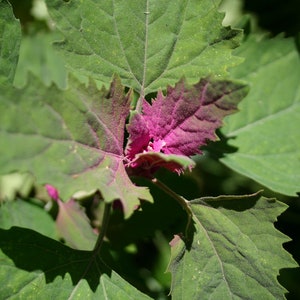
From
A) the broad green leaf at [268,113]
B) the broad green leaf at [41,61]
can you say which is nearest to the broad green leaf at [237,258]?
the broad green leaf at [268,113]

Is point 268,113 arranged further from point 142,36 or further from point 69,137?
point 69,137

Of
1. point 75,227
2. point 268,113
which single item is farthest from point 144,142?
point 268,113

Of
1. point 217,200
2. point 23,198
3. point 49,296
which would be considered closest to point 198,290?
point 217,200

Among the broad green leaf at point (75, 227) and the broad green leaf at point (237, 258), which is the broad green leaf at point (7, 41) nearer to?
the broad green leaf at point (75, 227)

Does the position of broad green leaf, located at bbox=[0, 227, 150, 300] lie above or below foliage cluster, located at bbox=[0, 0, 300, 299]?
below

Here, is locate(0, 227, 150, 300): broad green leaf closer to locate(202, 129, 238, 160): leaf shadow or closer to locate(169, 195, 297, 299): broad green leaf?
locate(169, 195, 297, 299): broad green leaf

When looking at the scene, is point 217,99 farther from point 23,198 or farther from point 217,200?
point 23,198

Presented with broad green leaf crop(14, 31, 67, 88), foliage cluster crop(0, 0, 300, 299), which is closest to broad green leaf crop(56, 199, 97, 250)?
foliage cluster crop(0, 0, 300, 299)
